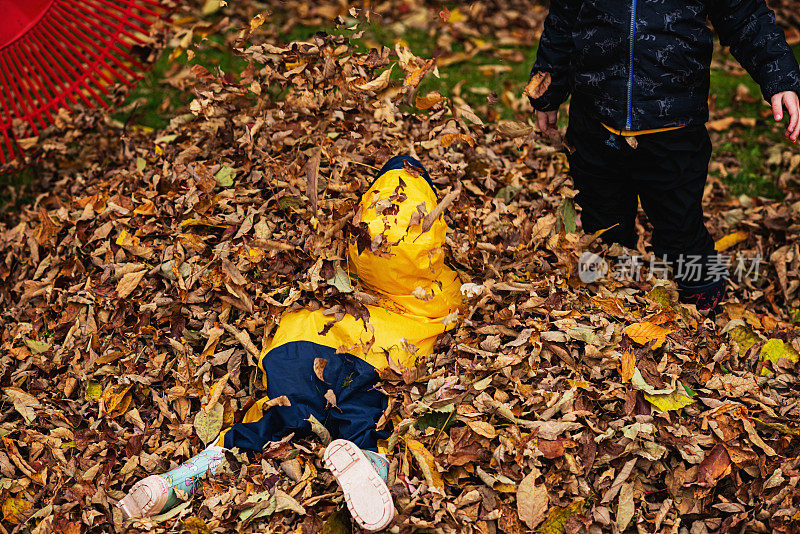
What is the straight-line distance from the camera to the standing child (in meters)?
2.31

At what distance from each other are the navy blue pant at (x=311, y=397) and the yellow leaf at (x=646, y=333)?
3.20ft

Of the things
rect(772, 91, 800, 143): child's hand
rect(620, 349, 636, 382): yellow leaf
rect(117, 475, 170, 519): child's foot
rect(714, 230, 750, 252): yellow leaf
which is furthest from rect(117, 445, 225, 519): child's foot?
rect(714, 230, 750, 252): yellow leaf

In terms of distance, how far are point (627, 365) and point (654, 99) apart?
0.97 metres

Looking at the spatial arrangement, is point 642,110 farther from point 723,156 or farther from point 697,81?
point 723,156

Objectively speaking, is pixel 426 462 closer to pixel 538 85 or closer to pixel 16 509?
pixel 16 509

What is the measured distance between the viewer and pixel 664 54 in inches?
91.1

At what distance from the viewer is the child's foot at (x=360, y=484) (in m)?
1.99

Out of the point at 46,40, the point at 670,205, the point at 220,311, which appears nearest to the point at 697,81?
the point at 670,205

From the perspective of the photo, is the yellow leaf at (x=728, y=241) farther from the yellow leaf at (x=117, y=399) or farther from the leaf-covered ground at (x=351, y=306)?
the yellow leaf at (x=117, y=399)

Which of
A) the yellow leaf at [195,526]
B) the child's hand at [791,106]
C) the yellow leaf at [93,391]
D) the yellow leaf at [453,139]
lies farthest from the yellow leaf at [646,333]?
the yellow leaf at [93,391]

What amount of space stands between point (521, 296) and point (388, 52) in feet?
4.12

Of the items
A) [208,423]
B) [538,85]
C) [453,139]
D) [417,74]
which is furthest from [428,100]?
[208,423]

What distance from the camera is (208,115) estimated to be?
3.12m

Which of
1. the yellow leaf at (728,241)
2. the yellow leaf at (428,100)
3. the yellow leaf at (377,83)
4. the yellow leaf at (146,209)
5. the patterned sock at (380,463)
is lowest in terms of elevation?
the yellow leaf at (728,241)
